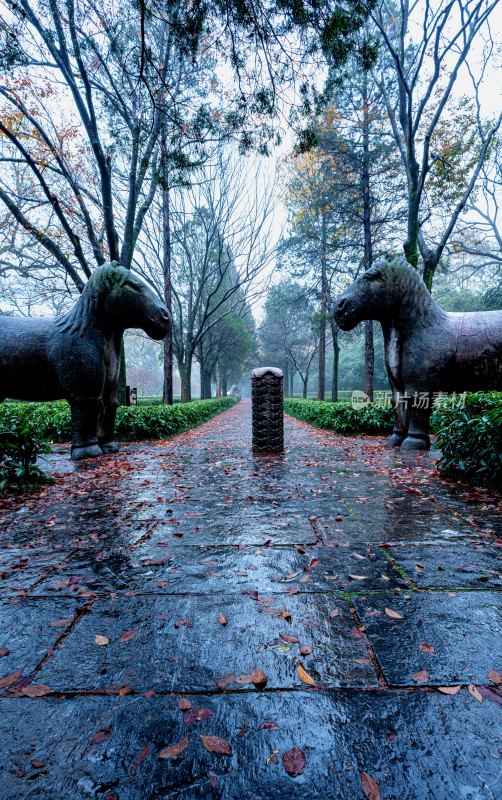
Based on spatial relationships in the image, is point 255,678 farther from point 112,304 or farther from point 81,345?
point 112,304

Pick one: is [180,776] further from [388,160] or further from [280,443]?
[388,160]

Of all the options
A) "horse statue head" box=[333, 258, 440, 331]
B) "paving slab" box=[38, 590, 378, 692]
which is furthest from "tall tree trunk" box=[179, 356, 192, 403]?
"paving slab" box=[38, 590, 378, 692]

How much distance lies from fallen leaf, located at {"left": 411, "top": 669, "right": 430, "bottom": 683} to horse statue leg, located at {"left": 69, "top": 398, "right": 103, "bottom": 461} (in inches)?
203

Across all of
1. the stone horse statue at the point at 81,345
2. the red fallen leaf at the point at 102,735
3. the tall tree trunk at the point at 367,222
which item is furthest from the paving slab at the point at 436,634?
the tall tree trunk at the point at 367,222

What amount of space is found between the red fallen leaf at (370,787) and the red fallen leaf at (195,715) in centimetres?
45

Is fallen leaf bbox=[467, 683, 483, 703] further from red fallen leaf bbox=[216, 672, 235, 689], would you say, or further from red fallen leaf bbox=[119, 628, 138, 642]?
red fallen leaf bbox=[119, 628, 138, 642]

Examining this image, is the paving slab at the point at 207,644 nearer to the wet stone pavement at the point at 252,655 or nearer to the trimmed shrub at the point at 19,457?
the wet stone pavement at the point at 252,655

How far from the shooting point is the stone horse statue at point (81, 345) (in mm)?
5203

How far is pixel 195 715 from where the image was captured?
1.13 metres

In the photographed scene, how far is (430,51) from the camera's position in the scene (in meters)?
7.87

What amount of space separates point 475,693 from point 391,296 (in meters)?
5.46

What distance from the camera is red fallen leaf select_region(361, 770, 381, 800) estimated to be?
0.89 metres

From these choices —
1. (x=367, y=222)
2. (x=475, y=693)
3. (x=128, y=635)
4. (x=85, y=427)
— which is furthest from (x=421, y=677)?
(x=367, y=222)

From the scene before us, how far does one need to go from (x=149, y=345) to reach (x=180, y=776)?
58024mm
